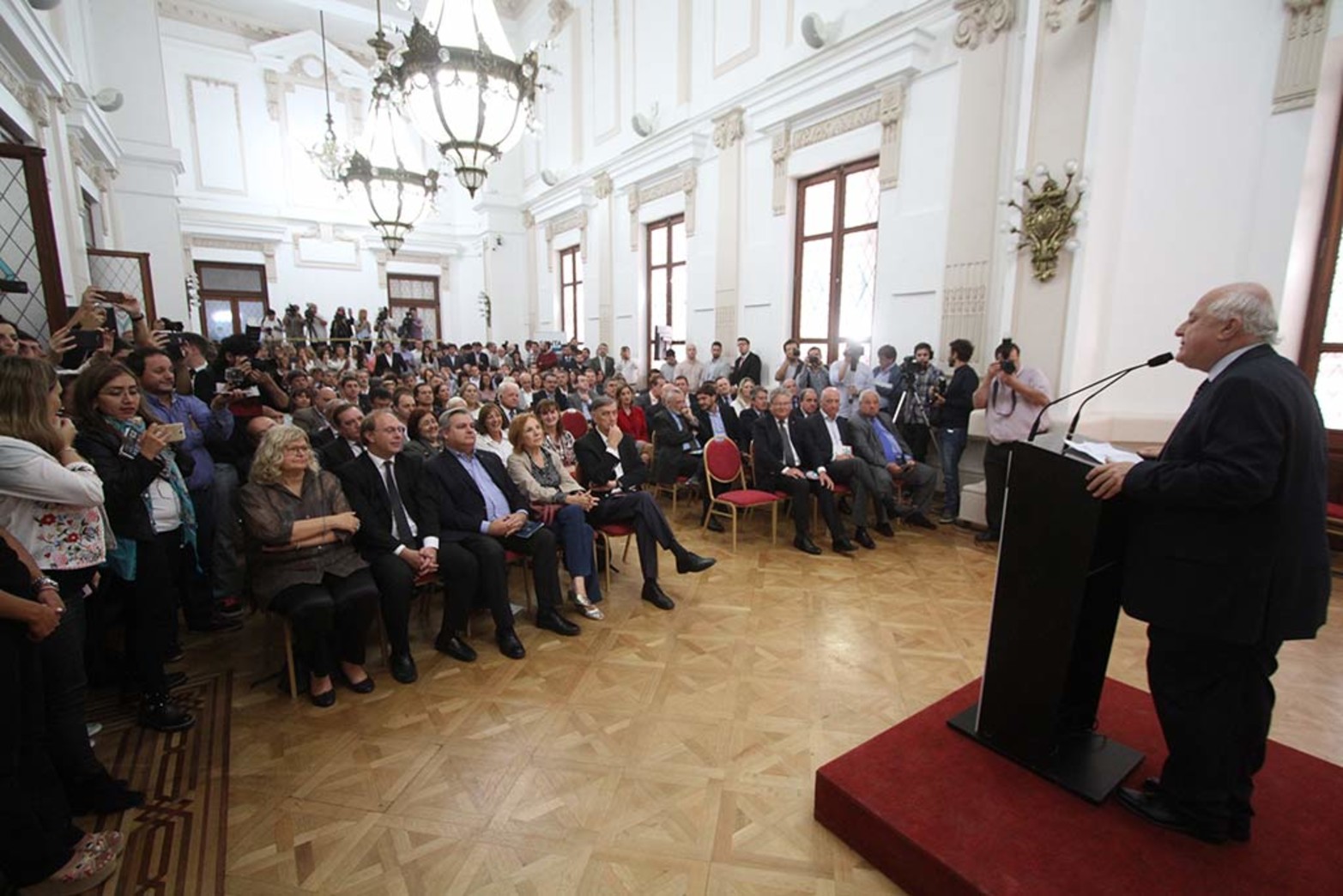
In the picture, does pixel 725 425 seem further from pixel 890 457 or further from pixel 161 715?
pixel 161 715

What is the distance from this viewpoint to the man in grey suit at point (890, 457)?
203 inches

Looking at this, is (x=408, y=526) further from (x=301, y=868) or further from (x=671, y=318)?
(x=671, y=318)

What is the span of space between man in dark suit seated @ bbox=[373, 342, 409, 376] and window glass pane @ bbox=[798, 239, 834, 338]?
6046 mm

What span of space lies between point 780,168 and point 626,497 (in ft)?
17.9

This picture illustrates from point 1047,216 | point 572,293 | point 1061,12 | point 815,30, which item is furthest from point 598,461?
point 572,293

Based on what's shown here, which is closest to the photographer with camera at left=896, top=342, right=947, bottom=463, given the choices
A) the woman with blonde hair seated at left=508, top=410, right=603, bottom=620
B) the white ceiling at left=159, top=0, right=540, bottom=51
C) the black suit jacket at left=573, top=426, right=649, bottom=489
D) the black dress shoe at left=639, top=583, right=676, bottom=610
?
the black suit jacket at left=573, top=426, right=649, bottom=489

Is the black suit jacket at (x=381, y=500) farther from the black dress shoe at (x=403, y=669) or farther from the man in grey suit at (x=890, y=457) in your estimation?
the man in grey suit at (x=890, y=457)

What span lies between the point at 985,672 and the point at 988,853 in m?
0.53

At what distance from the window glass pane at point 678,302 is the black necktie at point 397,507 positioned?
703cm

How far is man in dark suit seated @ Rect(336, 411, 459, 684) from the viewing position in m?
2.89

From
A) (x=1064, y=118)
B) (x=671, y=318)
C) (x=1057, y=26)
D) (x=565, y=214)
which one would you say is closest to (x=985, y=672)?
(x=1064, y=118)

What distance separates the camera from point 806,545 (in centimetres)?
466

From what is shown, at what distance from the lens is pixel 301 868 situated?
183 centimetres

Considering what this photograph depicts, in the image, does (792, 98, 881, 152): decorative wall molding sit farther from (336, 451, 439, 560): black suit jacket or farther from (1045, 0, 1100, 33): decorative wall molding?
(336, 451, 439, 560): black suit jacket
